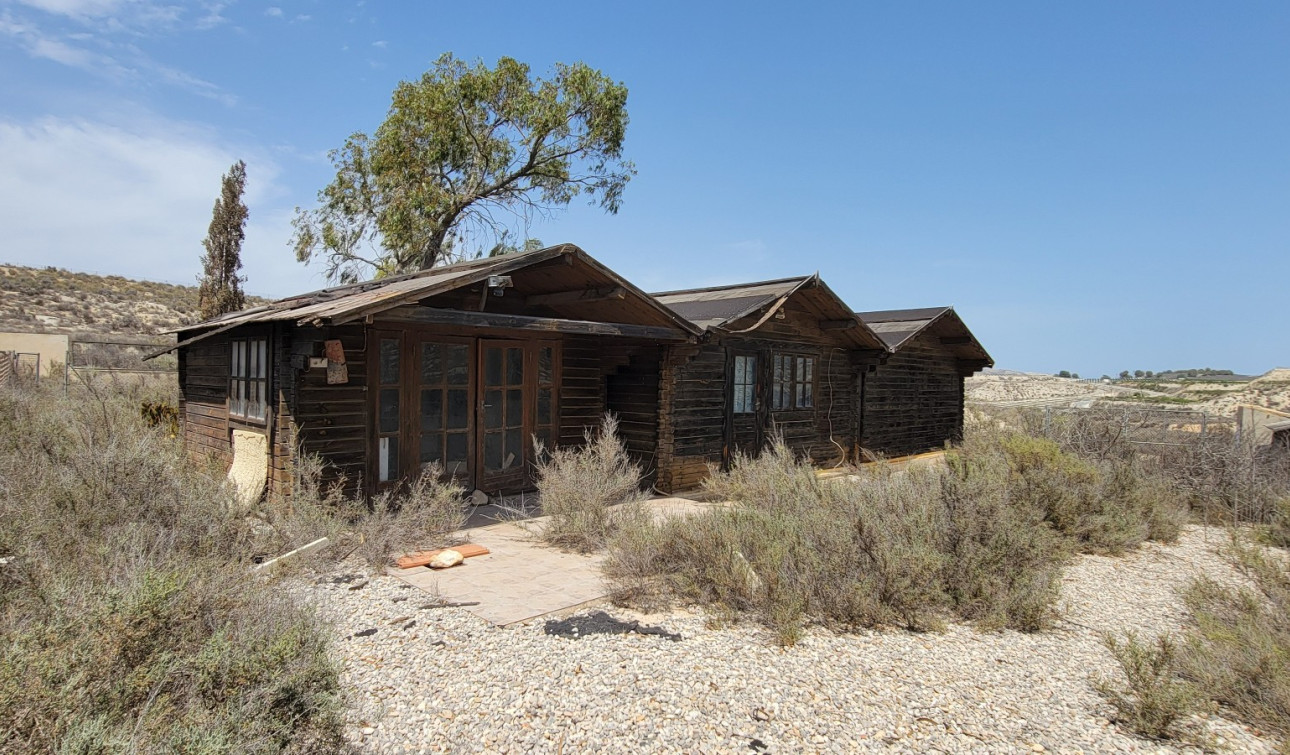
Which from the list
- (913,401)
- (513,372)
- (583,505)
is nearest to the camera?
(583,505)

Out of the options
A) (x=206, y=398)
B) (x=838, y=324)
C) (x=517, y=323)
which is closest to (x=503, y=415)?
(x=517, y=323)

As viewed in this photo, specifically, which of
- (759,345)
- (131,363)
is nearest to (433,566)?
(759,345)

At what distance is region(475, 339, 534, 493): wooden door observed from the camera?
8812mm

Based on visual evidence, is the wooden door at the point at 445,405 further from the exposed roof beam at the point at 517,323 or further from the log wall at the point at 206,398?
the log wall at the point at 206,398

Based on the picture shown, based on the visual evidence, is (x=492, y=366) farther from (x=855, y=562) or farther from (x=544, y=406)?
(x=855, y=562)

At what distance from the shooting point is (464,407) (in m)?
8.63

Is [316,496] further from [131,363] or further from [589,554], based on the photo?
[131,363]

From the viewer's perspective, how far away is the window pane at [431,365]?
821cm

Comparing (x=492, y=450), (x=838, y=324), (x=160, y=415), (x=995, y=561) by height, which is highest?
(x=838, y=324)

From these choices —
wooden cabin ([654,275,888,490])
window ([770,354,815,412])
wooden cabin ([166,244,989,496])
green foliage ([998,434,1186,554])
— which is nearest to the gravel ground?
green foliage ([998,434,1186,554])

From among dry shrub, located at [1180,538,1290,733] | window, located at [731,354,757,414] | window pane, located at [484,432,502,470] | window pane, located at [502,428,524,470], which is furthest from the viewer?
window, located at [731,354,757,414]

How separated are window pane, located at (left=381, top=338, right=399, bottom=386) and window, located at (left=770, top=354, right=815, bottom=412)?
6.22 meters

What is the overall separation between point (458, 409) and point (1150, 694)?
711 centimetres

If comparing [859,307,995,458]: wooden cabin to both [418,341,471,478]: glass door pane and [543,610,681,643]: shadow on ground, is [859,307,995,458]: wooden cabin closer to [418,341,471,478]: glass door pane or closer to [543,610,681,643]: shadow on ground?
[418,341,471,478]: glass door pane
